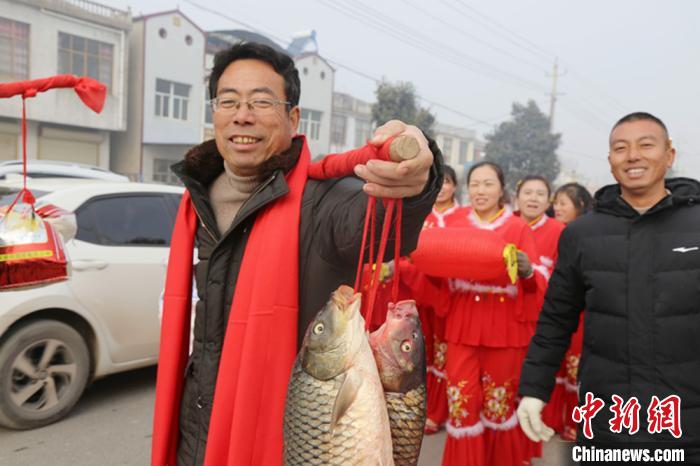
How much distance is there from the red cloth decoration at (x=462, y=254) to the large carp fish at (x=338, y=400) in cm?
210

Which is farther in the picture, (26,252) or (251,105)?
(26,252)

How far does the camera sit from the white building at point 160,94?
20.0 m

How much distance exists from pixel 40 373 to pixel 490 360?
2888mm

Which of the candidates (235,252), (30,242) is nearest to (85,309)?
(30,242)

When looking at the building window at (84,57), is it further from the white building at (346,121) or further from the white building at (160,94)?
the white building at (346,121)

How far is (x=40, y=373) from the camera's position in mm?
3553

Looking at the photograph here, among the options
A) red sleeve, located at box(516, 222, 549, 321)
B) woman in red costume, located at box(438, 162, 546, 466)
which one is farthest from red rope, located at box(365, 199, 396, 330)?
red sleeve, located at box(516, 222, 549, 321)

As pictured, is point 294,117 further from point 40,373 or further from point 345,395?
point 40,373

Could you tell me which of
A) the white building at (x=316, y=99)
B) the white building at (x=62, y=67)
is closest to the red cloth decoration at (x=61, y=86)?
the white building at (x=62, y=67)

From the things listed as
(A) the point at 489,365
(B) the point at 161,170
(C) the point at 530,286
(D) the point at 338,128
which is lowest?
(A) the point at 489,365

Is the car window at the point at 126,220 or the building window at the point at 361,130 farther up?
the building window at the point at 361,130

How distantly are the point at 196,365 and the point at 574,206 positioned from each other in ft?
14.4

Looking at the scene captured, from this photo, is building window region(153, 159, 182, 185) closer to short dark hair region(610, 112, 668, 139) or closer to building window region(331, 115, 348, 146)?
building window region(331, 115, 348, 146)

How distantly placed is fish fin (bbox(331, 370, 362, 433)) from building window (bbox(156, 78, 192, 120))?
70.3 feet
